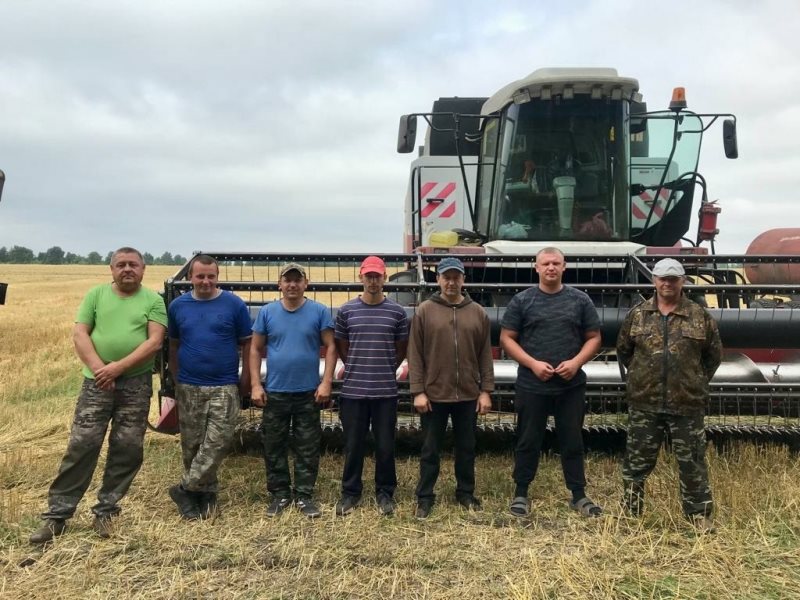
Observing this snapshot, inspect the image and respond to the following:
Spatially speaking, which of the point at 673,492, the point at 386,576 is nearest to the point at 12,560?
the point at 386,576

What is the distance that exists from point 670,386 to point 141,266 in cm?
282

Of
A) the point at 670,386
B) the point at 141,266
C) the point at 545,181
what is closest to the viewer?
the point at 670,386

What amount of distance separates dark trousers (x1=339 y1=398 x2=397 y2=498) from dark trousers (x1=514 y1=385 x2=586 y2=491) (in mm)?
719

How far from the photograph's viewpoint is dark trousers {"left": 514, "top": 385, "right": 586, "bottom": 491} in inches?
144

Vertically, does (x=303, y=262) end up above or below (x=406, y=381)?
above

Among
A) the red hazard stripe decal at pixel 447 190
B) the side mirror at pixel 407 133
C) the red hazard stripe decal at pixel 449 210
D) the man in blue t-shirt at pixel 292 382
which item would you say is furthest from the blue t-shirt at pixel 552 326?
the red hazard stripe decal at pixel 447 190

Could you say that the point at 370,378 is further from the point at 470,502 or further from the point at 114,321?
the point at 114,321

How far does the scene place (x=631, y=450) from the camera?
3529mm

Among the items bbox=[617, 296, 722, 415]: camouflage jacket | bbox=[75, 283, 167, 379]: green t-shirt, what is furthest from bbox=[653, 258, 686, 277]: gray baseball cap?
bbox=[75, 283, 167, 379]: green t-shirt

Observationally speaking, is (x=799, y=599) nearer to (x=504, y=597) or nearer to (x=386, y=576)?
(x=504, y=597)

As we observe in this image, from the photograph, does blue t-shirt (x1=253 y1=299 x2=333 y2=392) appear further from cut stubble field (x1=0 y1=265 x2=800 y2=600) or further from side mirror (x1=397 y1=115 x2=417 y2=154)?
side mirror (x1=397 y1=115 x2=417 y2=154)

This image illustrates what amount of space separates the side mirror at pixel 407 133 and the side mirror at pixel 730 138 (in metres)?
2.86

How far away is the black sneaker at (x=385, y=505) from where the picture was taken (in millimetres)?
3658

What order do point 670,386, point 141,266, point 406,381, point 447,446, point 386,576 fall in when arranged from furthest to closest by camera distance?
point 447,446, point 406,381, point 141,266, point 670,386, point 386,576
